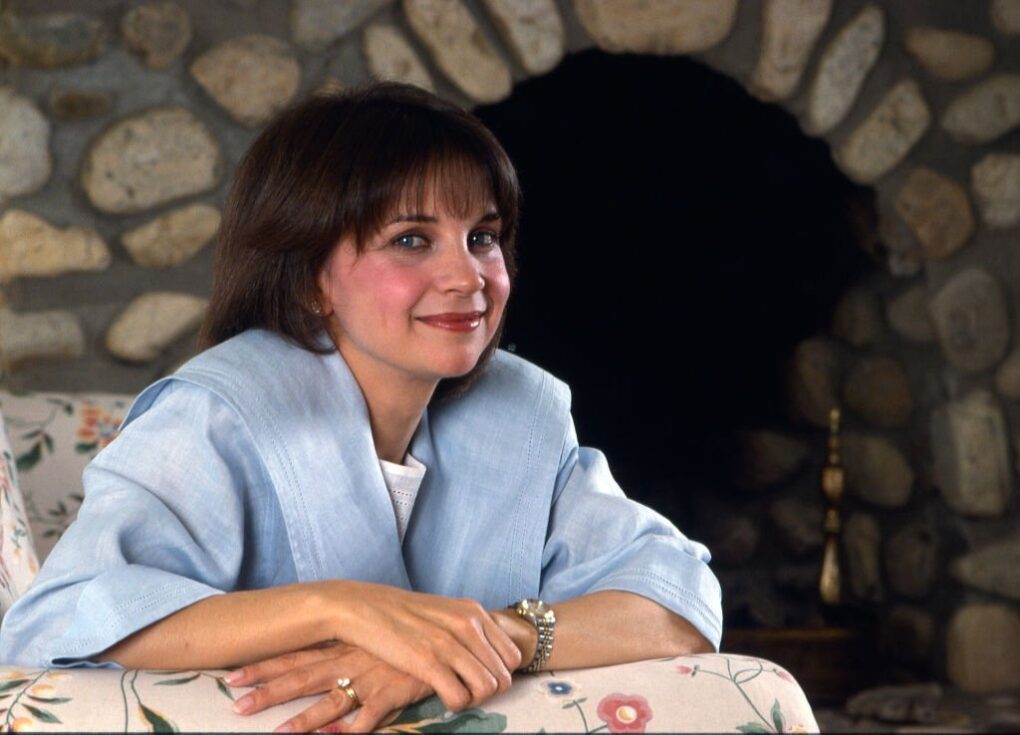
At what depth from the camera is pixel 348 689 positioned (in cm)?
90

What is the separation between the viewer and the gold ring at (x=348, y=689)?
0.90m

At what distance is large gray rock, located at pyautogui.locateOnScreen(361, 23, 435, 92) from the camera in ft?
7.54

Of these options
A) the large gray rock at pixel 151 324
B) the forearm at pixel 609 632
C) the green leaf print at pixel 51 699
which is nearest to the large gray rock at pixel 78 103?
the large gray rock at pixel 151 324

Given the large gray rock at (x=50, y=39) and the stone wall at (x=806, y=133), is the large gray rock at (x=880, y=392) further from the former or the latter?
the large gray rock at (x=50, y=39)

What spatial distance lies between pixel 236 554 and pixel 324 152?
37 centimetres

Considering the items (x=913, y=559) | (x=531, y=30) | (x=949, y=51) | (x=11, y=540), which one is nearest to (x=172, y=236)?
(x=531, y=30)

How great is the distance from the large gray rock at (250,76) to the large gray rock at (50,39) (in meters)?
0.16

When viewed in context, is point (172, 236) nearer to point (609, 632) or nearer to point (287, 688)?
point (609, 632)

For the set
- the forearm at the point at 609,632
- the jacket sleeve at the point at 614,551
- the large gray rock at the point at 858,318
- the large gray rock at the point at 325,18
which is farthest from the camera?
the large gray rock at the point at 858,318

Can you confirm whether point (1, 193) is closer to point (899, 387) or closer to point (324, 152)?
point (324, 152)

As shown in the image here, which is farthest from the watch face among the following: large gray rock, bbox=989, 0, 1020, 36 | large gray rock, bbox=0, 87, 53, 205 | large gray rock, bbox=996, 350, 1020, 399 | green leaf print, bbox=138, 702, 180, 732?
large gray rock, bbox=989, 0, 1020, 36

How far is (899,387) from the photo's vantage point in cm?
271

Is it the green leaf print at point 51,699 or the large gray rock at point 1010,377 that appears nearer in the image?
the green leaf print at point 51,699

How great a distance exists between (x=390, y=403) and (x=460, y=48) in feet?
3.90
